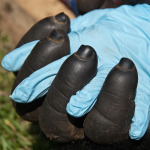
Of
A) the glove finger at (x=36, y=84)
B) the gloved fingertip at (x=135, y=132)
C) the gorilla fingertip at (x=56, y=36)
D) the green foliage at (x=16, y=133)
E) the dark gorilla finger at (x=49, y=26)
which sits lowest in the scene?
the green foliage at (x=16, y=133)

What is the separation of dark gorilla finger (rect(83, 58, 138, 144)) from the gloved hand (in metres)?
0.04

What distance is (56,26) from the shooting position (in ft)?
3.96

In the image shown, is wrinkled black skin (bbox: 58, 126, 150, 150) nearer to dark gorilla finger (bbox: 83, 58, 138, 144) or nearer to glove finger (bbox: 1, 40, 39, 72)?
dark gorilla finger (bbox: 83, 58, 138, 144)

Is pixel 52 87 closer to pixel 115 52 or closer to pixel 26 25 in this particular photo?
pixel 115 52

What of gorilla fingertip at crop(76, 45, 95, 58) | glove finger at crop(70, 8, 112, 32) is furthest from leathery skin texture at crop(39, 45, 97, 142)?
glove finger at crop(70, 8, 112, 32)

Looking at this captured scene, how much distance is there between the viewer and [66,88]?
99 cm

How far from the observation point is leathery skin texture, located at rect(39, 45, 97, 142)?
981mm

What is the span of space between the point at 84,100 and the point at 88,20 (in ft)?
1.68

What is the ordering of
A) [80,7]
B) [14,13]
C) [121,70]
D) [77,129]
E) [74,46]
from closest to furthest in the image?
1. [121,70]
2. [77,129]
3. [74,46]
4. [80,7]
5. [14,13]

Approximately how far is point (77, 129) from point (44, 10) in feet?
3.89

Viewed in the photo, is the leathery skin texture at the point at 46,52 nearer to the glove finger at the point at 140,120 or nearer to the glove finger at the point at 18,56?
the glove finger at the point at 18,56

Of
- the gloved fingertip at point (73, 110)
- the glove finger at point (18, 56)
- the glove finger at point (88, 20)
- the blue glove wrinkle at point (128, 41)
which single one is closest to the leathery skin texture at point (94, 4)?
the glove finger at point (88, 20)

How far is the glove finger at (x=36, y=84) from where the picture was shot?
41.3 inches

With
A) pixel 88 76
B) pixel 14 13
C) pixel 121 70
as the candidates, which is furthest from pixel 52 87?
pixel 14 13
